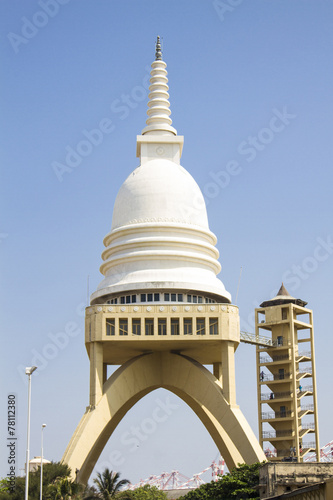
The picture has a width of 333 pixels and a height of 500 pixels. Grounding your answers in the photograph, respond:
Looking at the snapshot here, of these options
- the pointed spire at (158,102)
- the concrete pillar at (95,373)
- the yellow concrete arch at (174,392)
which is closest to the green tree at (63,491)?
the yellow concrete arch at (174,392)

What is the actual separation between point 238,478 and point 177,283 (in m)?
15.1

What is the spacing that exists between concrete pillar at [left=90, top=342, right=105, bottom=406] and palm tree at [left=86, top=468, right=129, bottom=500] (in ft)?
35.1

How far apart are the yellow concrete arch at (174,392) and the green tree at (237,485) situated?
213 centimetres

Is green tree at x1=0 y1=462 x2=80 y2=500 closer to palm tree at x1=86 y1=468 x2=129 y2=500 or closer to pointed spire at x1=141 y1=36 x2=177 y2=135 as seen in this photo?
palm tree at x1=86 y1=468 x2=129 y2=500

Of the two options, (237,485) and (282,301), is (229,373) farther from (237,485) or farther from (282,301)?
(282,301)

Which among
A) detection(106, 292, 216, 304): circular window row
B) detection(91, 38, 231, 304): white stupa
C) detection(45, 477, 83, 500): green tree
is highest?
detection(91, 38, 231, 304): white stupa

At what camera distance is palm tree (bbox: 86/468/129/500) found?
5097cm

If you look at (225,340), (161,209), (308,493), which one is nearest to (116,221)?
(161,209)

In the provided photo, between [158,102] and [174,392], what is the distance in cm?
2482

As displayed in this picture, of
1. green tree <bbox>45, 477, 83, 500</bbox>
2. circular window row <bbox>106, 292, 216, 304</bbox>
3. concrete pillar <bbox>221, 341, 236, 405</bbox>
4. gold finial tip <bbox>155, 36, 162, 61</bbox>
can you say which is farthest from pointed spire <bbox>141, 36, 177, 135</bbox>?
green tree <bbox>45, 477, 83, 500</bbox>

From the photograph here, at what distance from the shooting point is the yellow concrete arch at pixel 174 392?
60062mm

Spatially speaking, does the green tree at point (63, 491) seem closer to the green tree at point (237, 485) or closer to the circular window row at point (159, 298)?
the green tree at point (237, 485)

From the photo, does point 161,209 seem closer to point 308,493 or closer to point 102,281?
point 102,281

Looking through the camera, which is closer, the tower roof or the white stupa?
the white stupa
